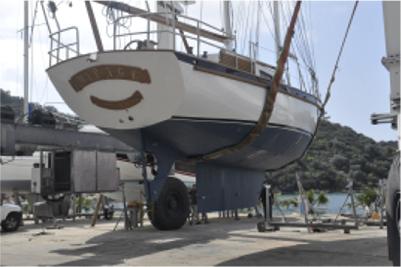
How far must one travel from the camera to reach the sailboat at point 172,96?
31.2 ft

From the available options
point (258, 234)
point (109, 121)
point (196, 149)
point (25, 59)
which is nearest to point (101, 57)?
point (109, 121)

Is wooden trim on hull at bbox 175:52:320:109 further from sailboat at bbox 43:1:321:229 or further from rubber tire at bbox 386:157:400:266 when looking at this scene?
rubber tire at bbox 386:157:400:266

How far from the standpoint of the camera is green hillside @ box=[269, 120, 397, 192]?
3250cm

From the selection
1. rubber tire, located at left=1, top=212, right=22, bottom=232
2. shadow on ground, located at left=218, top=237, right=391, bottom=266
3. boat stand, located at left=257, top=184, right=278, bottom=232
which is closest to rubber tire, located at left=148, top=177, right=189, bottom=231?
boat stand, located at left=257, top=184, right=278, bottom=232

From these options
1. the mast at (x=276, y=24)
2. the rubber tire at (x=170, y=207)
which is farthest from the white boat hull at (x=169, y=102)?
the mast at (x=276, y=24)

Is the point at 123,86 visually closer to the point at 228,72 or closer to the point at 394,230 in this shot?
the point at 228,72

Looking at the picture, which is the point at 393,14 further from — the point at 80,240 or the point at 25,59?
the point at 25,59

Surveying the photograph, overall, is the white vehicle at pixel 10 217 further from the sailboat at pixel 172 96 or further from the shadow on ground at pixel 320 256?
the shadow on ground at pixel 320 256

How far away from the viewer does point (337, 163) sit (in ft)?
143

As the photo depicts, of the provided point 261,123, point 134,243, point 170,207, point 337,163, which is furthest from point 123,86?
point 337,163

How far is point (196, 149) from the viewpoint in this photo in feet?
37.8

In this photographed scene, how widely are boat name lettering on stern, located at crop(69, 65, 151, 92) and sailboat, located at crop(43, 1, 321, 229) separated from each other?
2 cm

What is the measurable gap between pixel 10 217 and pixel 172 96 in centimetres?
709

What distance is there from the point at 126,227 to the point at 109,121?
4179mm
